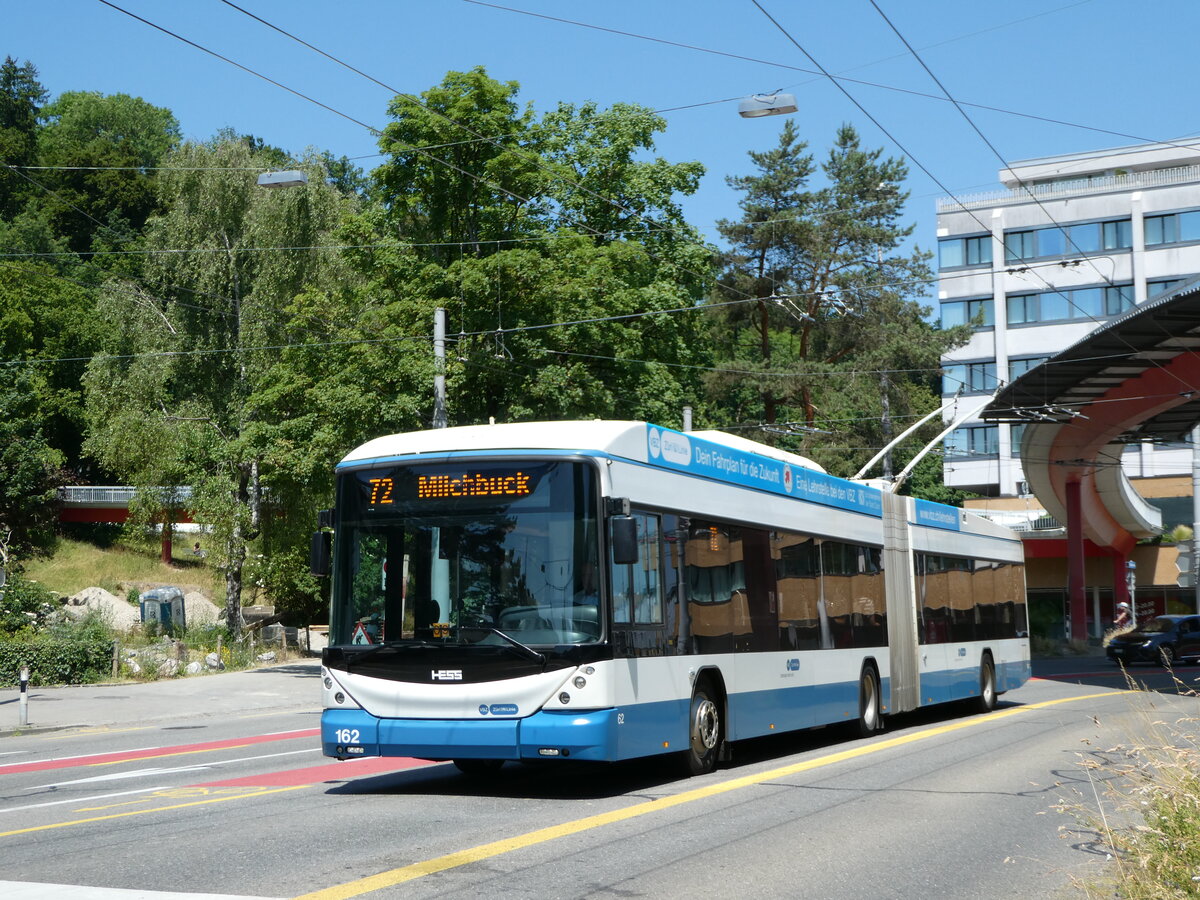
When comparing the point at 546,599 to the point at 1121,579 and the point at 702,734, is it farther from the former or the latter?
the point at 1121,579

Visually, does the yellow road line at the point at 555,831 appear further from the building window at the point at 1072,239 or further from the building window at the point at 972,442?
the building window at the point at 1072,239

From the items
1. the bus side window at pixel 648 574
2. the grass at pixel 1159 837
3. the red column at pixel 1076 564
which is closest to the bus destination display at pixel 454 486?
the bus side window at pixel 648 574

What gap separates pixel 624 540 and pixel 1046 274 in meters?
74.8

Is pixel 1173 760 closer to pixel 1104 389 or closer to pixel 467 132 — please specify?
pixel 467 132

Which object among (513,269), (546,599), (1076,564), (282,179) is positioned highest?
(513,269)

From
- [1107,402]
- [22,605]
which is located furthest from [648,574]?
[1107,402]

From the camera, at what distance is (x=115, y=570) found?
232 feet

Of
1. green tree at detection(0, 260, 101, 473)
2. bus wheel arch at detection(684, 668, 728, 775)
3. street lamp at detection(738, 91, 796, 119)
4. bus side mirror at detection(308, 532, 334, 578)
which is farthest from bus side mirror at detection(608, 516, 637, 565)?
green tree at detection(0, 260, 101, 473)

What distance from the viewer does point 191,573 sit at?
71.4 m

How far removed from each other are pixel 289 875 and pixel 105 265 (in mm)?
80423

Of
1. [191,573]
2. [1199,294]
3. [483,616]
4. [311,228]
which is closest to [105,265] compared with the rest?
[191,573]

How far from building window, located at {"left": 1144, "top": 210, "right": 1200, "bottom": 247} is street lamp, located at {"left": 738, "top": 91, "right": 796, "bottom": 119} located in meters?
65.4

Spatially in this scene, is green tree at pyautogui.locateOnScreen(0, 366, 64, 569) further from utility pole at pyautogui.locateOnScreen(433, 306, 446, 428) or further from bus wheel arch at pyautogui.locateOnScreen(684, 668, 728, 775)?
bus wheel arch at pyautogui.locateOnScreen(684, 668, 728, 775)

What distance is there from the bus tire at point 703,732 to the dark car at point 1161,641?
1462 inches
